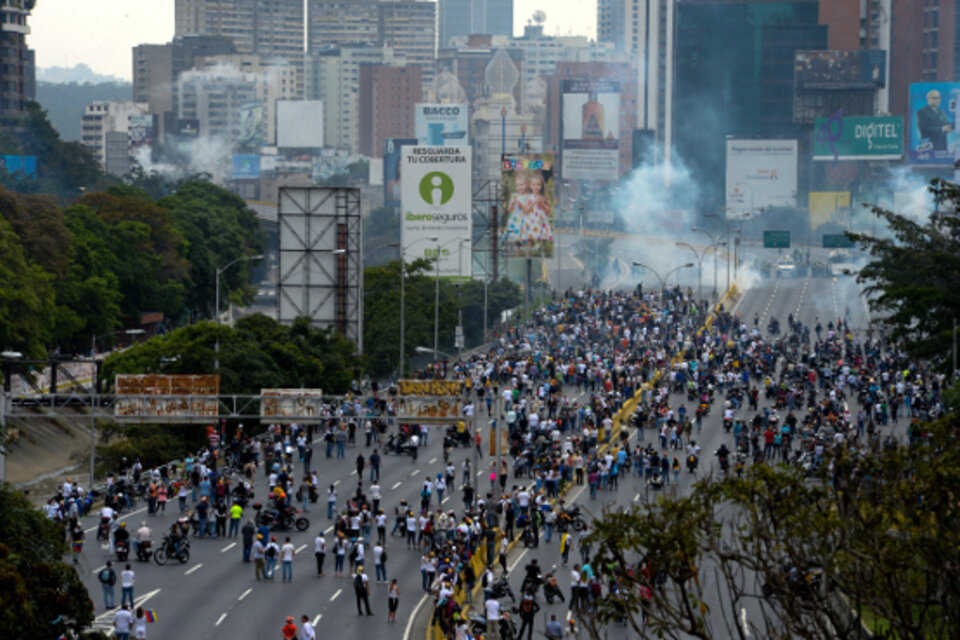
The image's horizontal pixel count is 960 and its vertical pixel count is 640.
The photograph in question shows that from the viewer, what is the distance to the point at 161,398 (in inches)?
1951

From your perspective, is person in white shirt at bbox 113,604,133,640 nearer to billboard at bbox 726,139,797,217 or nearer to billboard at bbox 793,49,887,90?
billboard at bbox 726,139,797,217

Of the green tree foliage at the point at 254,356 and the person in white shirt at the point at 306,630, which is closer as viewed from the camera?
the person in white shirt at the point at 306,630

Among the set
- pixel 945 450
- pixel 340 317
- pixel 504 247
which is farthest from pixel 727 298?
pixel 945 450

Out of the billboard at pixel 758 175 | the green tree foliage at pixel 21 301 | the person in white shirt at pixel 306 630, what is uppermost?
the billboard at pixel 758 175

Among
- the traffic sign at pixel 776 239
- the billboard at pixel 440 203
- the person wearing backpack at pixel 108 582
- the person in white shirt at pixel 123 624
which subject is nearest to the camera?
the person in white shirt at pixel 123 624

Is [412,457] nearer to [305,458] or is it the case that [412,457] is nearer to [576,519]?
[305,458]

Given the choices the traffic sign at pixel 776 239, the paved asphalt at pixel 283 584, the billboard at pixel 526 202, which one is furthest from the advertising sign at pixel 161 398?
the traffic sign at pixel 776 239

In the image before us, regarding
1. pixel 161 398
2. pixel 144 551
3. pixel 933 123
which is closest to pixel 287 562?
pixel 144 551

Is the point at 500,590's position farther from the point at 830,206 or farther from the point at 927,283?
the point at 830,206

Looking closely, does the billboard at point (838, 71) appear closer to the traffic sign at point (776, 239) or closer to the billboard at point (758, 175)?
the billboard at point (758, 175)

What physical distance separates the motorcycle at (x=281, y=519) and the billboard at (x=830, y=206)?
137594 mm

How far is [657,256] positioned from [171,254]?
80.7m

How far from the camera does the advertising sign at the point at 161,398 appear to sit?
49.4m

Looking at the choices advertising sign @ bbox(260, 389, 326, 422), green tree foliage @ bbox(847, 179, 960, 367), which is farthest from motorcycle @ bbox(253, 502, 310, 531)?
green tree foliage @ bbox(847, 179, 960, 367)
